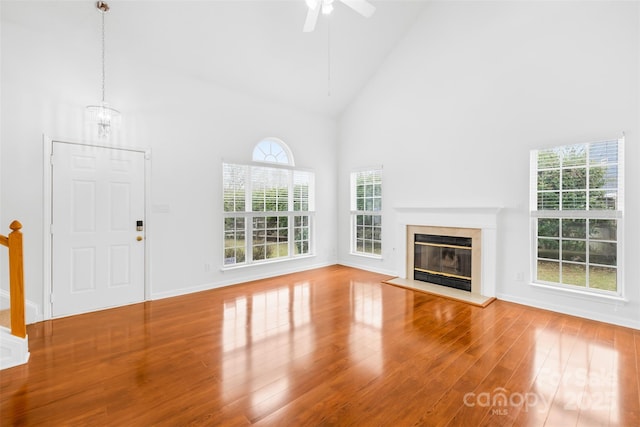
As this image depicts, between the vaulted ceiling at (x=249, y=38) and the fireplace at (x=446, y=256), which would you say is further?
the fireplace at (x=446, y=256)

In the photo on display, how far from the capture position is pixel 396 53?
5457 mm

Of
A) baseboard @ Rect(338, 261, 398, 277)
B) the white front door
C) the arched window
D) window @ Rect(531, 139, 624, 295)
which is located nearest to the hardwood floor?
the white front door

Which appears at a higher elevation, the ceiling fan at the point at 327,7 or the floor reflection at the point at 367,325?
the ceiling fan at the point at 327,7

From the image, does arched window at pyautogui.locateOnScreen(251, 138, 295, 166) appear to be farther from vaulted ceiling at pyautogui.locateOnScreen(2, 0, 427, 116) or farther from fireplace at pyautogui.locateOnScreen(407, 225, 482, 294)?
fireplace at pyautogui.locateOnScreen(407, 225, 482, 294)

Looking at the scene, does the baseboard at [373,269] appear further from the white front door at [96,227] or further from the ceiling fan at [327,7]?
the ceiling fan at [327,7]

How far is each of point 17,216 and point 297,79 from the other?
14.5ft

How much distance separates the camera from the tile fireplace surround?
4.29 meters

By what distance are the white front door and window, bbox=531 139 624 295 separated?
18.1ft

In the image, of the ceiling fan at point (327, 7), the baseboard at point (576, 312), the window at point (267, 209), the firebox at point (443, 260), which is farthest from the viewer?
the window at point (267, 209)

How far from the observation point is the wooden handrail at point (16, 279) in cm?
259

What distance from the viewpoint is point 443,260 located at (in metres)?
4.87

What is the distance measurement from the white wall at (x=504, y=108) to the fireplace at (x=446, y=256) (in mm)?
328

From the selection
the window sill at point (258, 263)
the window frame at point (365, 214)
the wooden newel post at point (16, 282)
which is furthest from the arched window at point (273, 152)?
the wooden newel post at point (16, 282)

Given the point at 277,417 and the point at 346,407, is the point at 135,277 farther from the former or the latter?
the point at 346,407
